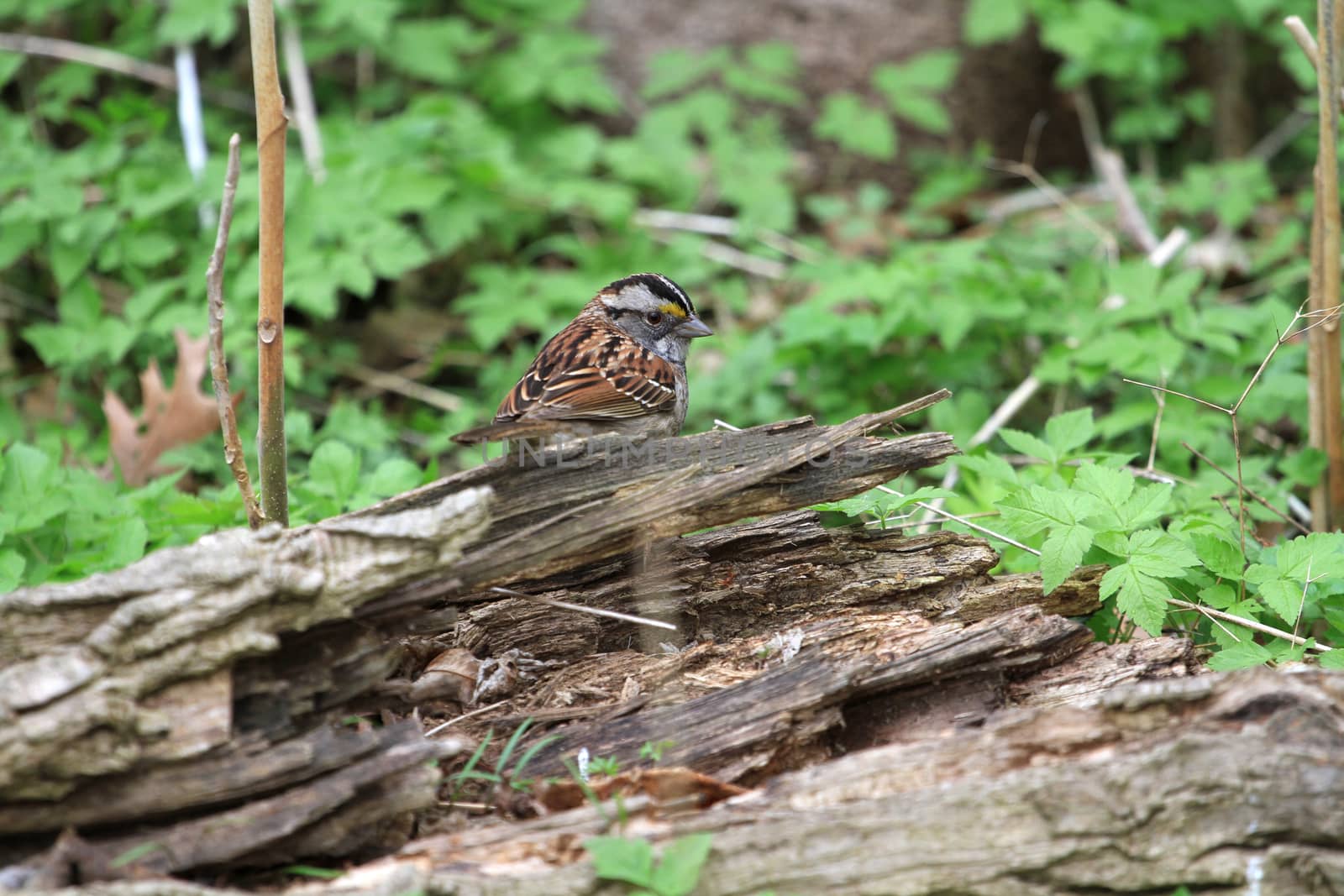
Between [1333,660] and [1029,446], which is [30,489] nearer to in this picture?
[1029,446]

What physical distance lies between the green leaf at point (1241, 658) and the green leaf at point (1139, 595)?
0.63ft

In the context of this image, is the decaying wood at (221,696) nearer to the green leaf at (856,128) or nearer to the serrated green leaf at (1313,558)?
the serrated green leaf at (1313,558)

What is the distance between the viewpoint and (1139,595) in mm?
3447

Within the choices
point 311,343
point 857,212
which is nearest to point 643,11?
point 857,212

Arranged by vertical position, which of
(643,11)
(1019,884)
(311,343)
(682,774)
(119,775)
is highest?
(643,11)

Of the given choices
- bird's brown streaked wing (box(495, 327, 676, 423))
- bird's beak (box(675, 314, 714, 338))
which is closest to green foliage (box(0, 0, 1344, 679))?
bird's brown streaked wing (box(495, 327, 676, 423))

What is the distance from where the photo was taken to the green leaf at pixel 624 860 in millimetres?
2488

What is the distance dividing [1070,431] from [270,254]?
2767mm

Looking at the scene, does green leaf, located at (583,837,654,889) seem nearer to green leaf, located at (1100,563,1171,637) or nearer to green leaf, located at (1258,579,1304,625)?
green leaf, located at (1100,563,1171,637)

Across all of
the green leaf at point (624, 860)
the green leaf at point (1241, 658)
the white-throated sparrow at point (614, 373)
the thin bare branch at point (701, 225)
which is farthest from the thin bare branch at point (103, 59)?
the green leaf at point (1241, 658)

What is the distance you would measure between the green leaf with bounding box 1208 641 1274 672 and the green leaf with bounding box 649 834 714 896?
1707mm

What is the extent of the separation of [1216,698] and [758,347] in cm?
406

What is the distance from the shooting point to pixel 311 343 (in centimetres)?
740

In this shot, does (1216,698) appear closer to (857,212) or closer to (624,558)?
(624,558)
